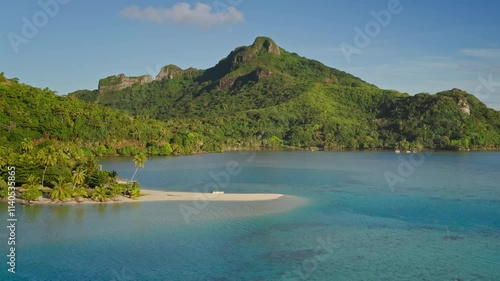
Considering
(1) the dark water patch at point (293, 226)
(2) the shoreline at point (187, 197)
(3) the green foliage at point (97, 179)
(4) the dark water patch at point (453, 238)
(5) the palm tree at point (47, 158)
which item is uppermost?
(5) the palm tree at point (47, 158)

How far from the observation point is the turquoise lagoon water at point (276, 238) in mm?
43719

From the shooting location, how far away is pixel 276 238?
178ft

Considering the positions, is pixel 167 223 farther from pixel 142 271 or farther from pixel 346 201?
pixel 346 201

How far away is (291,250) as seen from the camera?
49.8m

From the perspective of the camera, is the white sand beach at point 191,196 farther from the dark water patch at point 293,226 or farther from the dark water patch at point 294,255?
the dark water patch at point 294,255

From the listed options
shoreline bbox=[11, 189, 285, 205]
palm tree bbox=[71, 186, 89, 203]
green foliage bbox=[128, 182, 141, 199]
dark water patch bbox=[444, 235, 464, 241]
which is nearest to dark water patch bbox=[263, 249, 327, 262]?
dark water patch bbox=[444, 235, 464, 241]

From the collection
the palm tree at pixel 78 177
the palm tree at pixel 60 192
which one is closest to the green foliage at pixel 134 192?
the palm tree at pixel 78 177

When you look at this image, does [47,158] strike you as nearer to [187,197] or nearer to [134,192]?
[134,192]

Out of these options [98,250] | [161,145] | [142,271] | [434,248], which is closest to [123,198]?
[98,250]

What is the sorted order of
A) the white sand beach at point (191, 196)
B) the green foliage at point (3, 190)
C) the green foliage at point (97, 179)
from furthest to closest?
the green foliage at point (97, 179)
the white sand beach at point (191, 196)
the green foliage at point (3, 190)

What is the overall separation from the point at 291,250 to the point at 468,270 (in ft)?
59.7

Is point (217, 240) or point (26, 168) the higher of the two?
point (26, 168)

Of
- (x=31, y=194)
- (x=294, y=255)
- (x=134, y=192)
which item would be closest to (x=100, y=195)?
(x=134, y=192)

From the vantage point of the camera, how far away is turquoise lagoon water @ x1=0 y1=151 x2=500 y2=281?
143 feet
